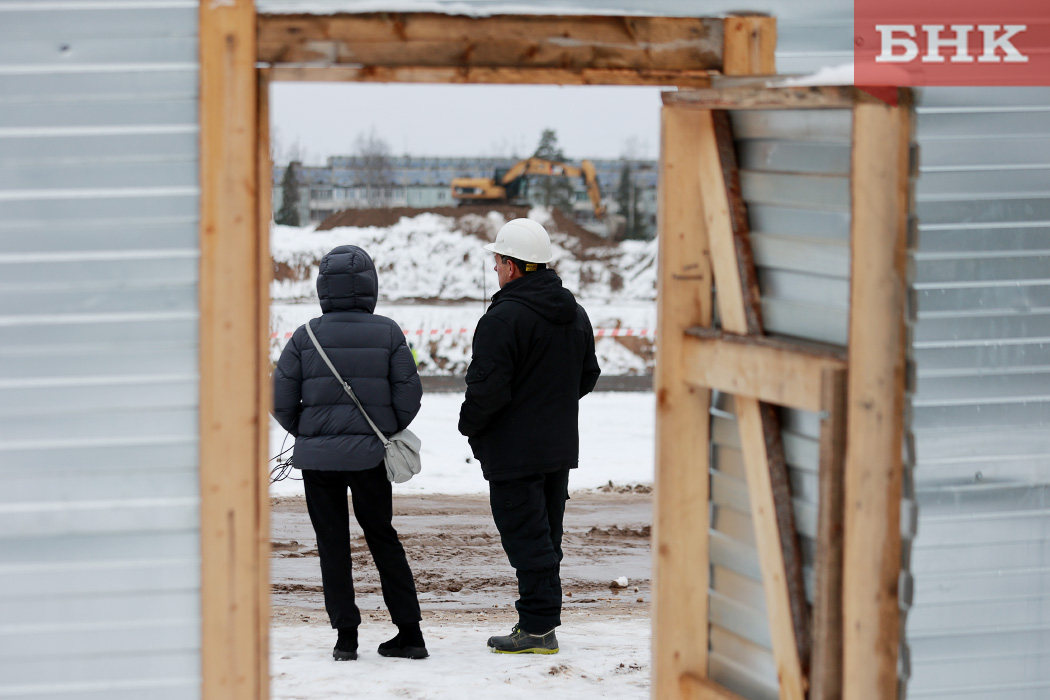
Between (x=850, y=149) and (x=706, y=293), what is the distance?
80 cm

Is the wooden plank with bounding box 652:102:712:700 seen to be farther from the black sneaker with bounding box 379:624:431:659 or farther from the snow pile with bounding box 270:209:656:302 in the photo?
the snow pile with bounding box 270:209:656:302

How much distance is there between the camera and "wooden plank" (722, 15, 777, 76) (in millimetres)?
3895

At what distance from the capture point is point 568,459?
5.72 meters

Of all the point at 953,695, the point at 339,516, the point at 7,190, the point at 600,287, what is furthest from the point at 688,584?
the point at 600,287

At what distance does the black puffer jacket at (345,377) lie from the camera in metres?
5.43

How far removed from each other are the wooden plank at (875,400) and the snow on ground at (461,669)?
7.13 ft

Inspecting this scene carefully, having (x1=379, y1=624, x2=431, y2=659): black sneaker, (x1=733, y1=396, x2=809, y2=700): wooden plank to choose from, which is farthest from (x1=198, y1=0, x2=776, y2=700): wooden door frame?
(x1=379, y1=624, x2=431, y2=659): black sneaker

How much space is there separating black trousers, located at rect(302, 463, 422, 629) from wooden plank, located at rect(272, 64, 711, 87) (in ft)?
7.14

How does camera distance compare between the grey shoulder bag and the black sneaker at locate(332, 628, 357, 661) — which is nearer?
the grey shoulder bag

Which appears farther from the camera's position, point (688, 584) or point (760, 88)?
point (688, 584)

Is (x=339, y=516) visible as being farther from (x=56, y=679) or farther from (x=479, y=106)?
(x=479, y=106)

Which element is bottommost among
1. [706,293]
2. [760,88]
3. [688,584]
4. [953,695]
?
[953,695]
